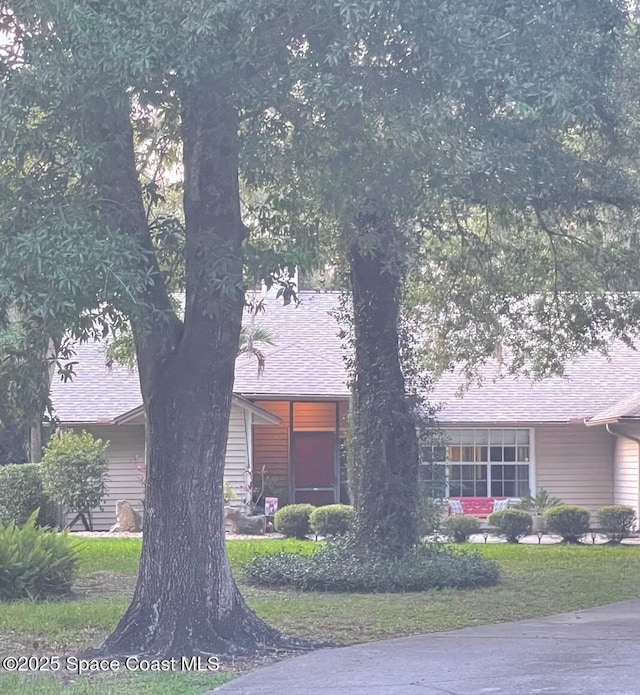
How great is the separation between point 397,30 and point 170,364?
349cm

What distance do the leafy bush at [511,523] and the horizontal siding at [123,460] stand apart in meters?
8.17

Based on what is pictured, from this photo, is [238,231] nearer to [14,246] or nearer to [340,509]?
[14,246]

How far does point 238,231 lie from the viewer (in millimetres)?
10125

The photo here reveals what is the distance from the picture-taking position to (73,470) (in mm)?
22141

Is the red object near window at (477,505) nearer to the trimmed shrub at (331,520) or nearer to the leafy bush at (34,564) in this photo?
the trimmed shrub at (331,520)

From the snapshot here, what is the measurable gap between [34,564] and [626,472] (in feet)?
50.9

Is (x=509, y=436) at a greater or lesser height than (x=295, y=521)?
greater

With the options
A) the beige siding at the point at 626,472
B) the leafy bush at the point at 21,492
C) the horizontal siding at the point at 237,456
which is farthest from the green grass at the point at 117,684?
the beige siding at the point at 626,472

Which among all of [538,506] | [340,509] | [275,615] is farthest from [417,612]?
[538,506]

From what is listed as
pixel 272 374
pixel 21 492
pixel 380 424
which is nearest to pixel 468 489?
pixel 272 374

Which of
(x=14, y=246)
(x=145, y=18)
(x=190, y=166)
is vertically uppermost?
(x=145, y=18)

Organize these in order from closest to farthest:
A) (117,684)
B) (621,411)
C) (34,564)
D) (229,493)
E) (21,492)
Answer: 1. (117,684)
2. (34,564)
3. (21,492)
4. (621,411)
5. (229,493)

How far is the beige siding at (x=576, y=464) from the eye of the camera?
83.7ft

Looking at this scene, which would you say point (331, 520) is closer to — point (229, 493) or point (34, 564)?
point (229, 493)
